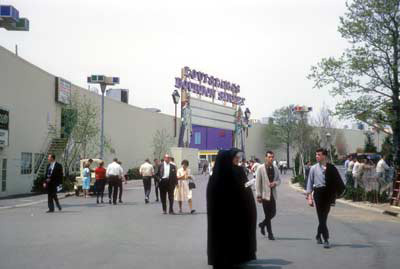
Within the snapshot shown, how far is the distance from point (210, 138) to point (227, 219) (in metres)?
71.3

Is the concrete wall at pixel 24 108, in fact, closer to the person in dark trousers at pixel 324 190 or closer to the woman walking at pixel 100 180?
the woman walking at pixel 100 180

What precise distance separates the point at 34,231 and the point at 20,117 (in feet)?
58.0

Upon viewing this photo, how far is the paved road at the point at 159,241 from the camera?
931 centimetres

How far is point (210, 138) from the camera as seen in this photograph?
80.1m

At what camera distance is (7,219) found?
16.3 m

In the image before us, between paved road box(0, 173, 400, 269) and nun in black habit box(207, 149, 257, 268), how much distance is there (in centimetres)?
47

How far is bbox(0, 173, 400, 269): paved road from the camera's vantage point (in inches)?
367

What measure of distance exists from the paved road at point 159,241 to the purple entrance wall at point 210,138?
56.6 meters

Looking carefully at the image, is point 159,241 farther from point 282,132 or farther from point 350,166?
point 282,132

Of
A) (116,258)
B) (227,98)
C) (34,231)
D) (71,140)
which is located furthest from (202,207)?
(227,98)

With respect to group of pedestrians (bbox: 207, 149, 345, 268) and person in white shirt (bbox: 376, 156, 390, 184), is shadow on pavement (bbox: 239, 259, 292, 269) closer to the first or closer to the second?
group of pedestrians (bbox: 207, 149, 345, 268)

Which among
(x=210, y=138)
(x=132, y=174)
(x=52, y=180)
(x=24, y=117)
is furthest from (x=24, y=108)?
(x=210, y=138)

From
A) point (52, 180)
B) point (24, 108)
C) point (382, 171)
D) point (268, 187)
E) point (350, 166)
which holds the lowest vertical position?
point (52, 180)

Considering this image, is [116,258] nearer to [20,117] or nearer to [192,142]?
[20,117]
